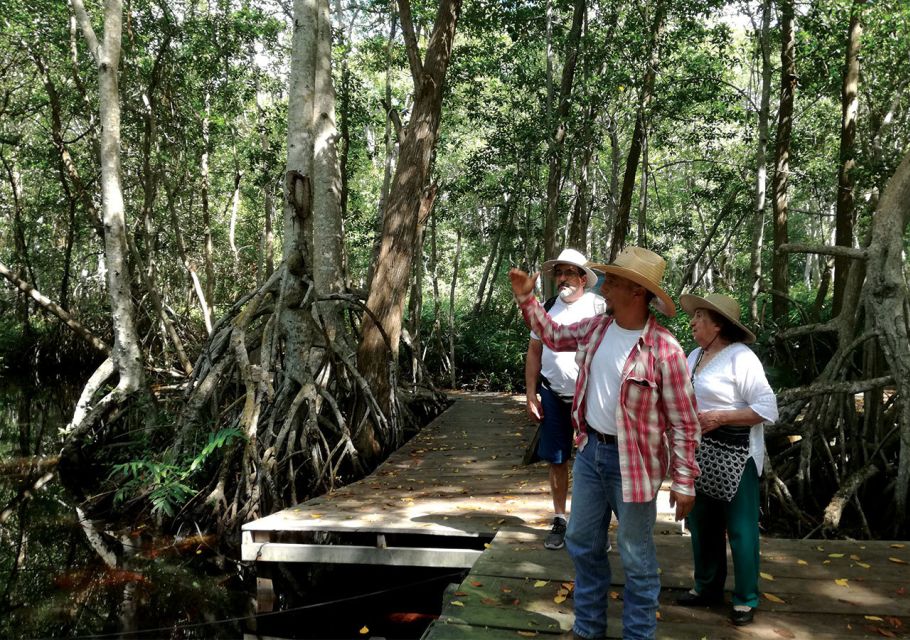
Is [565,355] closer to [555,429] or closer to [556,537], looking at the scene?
[555,429]

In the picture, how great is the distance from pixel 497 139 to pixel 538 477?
31.6ft

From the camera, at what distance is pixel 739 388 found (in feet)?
9.59

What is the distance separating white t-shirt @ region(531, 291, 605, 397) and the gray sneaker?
771 millimetres

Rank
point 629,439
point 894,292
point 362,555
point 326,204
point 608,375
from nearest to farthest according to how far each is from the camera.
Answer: point 629,439
point 608,375
point 362,555
point 894,292
point 326,204

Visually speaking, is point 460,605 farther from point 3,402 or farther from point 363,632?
point 3,402

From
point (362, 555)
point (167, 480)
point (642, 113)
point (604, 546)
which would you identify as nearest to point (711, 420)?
point (604, 546)

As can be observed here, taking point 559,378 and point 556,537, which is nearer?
point 556,537

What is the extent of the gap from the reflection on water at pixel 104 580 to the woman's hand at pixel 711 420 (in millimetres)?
3995

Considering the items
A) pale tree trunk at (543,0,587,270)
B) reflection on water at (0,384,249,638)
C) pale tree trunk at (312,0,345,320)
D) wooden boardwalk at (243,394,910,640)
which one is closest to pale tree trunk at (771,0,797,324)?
pale tree trunk at (543,0,587,270)

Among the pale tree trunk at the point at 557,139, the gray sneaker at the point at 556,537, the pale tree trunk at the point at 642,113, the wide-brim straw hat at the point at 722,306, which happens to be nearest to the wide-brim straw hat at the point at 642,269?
the wide-brim straw hat at the point at 722,306

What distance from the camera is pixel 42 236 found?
18.7 m

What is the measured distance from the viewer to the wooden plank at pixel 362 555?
4643mm

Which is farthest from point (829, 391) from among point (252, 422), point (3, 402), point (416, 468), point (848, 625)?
point (3, 402)

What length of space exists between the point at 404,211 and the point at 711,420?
5.13 metres
